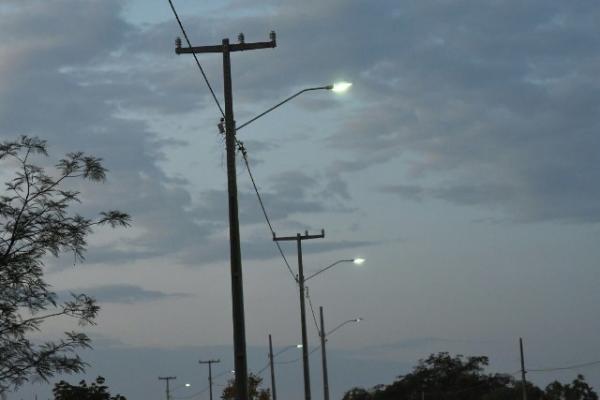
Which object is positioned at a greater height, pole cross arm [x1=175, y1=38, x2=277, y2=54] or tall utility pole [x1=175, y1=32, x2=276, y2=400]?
pole cross arm [x1=175, y1=38, x2=277, y2=54]

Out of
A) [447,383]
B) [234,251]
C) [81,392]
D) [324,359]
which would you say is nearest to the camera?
[234,251]

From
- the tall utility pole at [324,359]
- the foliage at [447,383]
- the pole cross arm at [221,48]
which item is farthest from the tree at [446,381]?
the pole cross arm at [221,48]

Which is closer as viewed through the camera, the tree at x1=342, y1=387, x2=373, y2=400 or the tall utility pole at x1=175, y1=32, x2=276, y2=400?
the tall utility pole at x1=175, y1=32, x2=276, y2=400

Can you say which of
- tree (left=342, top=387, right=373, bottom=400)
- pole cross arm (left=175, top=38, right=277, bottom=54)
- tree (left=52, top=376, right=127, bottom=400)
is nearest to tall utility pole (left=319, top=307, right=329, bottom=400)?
tree (left=52, top=376, right=127, bottom=400)

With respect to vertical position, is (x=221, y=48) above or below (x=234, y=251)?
above

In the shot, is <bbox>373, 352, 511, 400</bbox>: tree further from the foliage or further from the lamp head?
the lamp head

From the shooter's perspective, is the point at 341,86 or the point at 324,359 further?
the point at 324,359

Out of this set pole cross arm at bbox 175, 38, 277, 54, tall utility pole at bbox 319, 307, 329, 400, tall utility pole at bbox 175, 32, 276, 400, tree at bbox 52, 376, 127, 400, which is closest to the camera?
tall utility pole at bbox 175, 32, 276, 400

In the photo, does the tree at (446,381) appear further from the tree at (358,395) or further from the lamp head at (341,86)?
the lamp head at (341,86)

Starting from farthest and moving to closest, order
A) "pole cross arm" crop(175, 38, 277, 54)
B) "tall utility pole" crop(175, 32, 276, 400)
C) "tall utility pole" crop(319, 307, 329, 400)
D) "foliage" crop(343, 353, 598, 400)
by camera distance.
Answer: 1. "foliage" crop(343, 353, 598, 400)
2. "tall utility pole" crop(319, 307, 329, 400)
3. "pole cross arm" crop(175, 38, 277, 54)
4. "tall utility pole" crop(175, 32, 276, 400)

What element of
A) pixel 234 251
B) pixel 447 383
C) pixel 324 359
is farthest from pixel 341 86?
pixel 447 383

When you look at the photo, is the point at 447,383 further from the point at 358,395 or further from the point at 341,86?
the point at 341,86

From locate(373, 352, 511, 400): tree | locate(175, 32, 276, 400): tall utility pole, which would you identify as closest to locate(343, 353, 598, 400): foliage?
locate(373, 352, 511, 400): tree

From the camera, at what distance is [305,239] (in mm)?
55281
